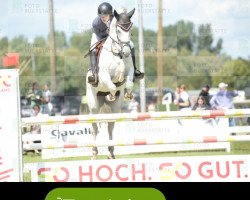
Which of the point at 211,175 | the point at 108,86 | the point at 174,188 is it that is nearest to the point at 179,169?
the point at 211,175

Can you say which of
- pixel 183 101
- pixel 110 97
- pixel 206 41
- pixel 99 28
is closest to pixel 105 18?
pixel 99 28

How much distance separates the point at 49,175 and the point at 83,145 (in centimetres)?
33

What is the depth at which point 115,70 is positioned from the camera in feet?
25.7

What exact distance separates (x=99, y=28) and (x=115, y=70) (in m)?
0.56

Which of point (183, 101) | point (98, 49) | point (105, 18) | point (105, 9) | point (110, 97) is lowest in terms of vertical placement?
point (183, 101)

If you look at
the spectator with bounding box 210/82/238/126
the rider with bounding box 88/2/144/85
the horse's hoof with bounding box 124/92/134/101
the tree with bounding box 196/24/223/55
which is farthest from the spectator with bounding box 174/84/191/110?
the horse's hoof with bounding box 124/92/134/101

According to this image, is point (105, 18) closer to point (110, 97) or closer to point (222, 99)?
point (110, 97)

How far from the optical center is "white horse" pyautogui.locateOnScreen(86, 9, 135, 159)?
7.68 m

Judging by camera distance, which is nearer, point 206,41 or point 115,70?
point 115,70

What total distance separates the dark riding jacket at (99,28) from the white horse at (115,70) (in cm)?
8

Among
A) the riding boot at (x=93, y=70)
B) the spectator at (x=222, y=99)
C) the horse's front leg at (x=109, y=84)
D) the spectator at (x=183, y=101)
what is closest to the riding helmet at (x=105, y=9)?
the riding boot at (x=93, y=70)

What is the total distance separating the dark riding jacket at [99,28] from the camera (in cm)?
764

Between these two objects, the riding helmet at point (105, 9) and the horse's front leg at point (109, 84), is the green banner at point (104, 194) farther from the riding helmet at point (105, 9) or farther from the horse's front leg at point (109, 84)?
the riding helmet at point (105, 9)

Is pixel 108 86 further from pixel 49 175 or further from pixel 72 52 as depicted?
pixel 72 52
